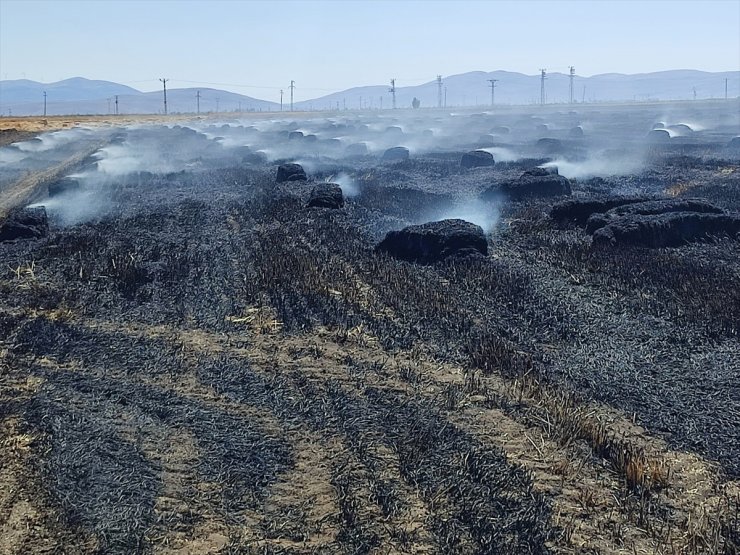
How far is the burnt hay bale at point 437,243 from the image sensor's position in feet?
52.5

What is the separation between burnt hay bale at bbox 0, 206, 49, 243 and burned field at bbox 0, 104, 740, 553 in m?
0.31

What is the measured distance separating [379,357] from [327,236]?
29.8 ft

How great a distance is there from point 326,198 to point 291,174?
28.7 ft

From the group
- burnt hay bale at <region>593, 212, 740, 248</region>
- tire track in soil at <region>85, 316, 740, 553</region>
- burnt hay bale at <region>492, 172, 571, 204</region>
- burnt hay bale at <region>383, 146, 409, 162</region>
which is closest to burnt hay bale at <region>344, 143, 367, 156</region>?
burnt hay bale at <region>383, 146, 409, 162</region>

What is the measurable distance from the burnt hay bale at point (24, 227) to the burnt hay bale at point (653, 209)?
596 inches

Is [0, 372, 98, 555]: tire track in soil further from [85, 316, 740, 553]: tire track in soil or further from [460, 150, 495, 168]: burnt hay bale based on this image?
[460, 150, 495, 168]: burnt hay bale

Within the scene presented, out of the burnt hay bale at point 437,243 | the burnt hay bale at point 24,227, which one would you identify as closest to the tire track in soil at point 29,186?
the burnt hay bale at point 24,227

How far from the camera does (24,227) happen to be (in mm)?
19719

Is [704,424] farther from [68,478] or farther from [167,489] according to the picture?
[68,478]

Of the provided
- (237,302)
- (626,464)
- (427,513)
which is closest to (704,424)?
(626,464)

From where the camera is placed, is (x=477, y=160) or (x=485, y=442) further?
(x=477, y=160)

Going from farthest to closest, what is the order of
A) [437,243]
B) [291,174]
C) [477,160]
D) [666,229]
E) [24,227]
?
[477,160], [291,174], [24,227], [666,229], [437,243]

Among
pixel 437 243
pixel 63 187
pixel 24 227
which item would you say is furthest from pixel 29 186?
pixel 437 243

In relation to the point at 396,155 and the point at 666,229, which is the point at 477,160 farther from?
the point at 666,229
